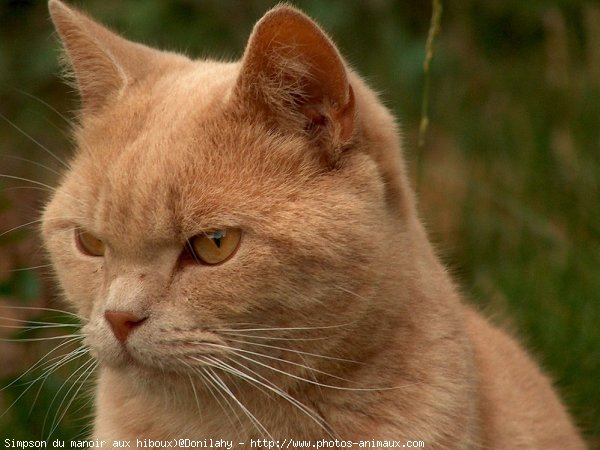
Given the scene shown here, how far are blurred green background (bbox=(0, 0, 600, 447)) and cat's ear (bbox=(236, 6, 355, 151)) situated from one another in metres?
1.58

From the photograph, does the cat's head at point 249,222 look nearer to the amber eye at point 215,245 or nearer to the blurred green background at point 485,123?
the amber eye at point 215,245

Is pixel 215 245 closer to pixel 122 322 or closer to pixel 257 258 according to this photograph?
pixel 257 258

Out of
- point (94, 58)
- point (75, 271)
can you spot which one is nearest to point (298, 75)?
point (94, 58)

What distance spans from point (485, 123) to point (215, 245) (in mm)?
3020

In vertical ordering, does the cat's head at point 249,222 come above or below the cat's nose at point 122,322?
above

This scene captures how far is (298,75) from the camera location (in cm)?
227

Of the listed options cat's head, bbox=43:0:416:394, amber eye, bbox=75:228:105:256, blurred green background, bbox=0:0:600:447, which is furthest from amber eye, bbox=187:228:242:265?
blurred green background, bbox=0:0:600:447

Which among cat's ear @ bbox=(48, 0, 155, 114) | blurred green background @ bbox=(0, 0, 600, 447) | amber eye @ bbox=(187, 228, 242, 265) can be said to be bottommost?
blurred green background @ bbox=(0, 0, 600, 447)

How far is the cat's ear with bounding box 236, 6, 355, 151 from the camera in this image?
2.19 metres

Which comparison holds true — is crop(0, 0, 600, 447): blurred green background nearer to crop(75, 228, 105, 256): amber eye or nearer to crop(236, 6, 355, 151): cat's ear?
crop(75, 228, 105, 256): amber eye

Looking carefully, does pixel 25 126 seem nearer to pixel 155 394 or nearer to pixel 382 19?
pixel 382 19

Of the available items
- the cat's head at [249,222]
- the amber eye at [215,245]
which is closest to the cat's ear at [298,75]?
the cat's head at [249,222]

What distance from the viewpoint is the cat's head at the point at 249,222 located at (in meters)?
2.18

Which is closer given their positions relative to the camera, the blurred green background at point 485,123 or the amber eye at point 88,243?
the amber eye at point 88,243
